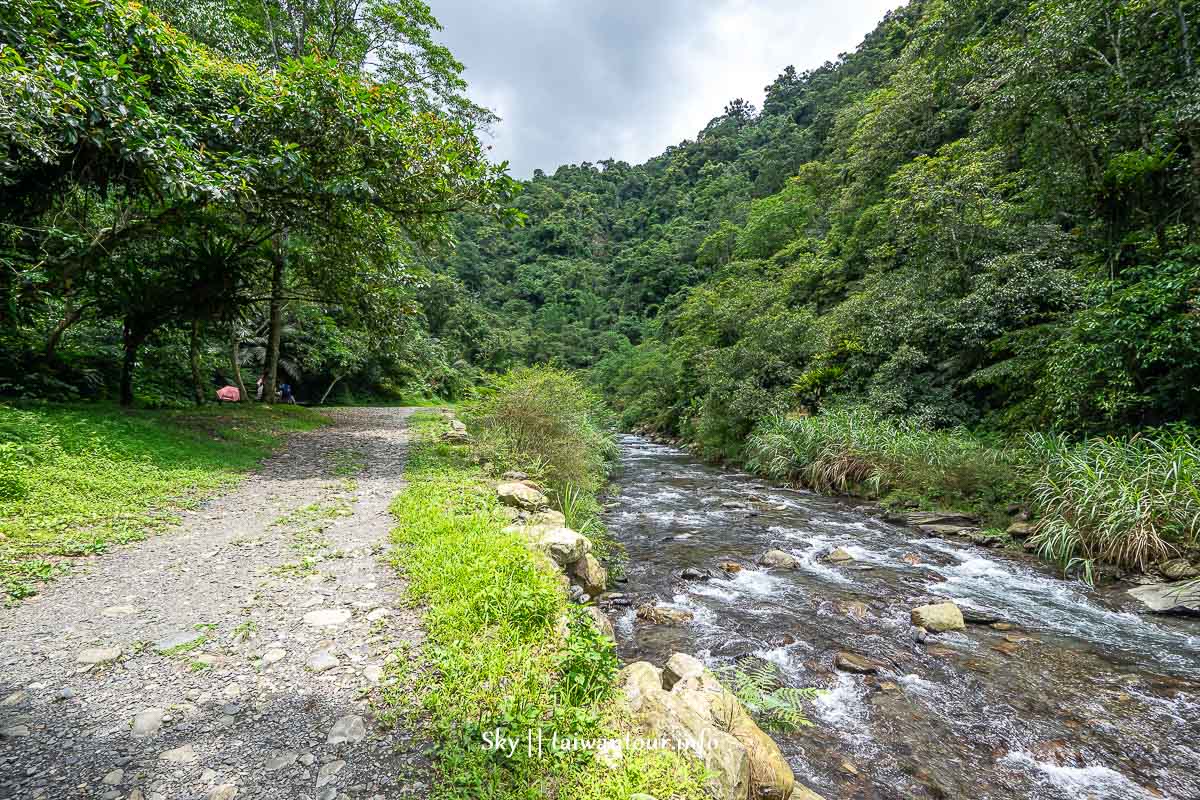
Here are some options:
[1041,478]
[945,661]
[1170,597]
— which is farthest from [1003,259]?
[945,661]

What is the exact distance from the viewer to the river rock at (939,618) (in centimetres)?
550

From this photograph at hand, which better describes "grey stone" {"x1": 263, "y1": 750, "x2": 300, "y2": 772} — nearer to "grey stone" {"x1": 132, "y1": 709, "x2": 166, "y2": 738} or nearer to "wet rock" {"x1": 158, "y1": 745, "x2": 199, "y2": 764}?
"wet rock" {"x1": 158, "y1": 745, "x2": 199, "y2": 764}

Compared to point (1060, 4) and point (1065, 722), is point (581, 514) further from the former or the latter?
point (1060, 4)

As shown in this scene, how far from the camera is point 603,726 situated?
242 centimetres

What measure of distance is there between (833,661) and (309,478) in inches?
307

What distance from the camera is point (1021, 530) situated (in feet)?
26.8

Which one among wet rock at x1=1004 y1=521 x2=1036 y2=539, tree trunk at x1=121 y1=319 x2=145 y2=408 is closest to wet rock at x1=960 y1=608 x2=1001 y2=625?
wet rock at x1=1004 y1=521 x2=1036 y2=539

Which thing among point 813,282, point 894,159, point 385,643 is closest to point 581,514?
point 385,643

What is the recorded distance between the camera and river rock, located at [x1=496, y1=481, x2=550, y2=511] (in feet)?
21.0

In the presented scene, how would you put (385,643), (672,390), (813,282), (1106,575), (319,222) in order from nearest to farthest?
(385,643) → (1106,575) → (319,222) → (813,282) → (672,390)

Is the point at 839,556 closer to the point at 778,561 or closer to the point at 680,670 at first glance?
the point at 778,561

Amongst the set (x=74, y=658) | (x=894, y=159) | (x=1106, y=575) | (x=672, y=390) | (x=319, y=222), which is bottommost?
(x=1106, y=575)

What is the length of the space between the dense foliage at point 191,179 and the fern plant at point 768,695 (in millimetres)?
8409

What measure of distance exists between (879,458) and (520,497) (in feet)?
33.0
